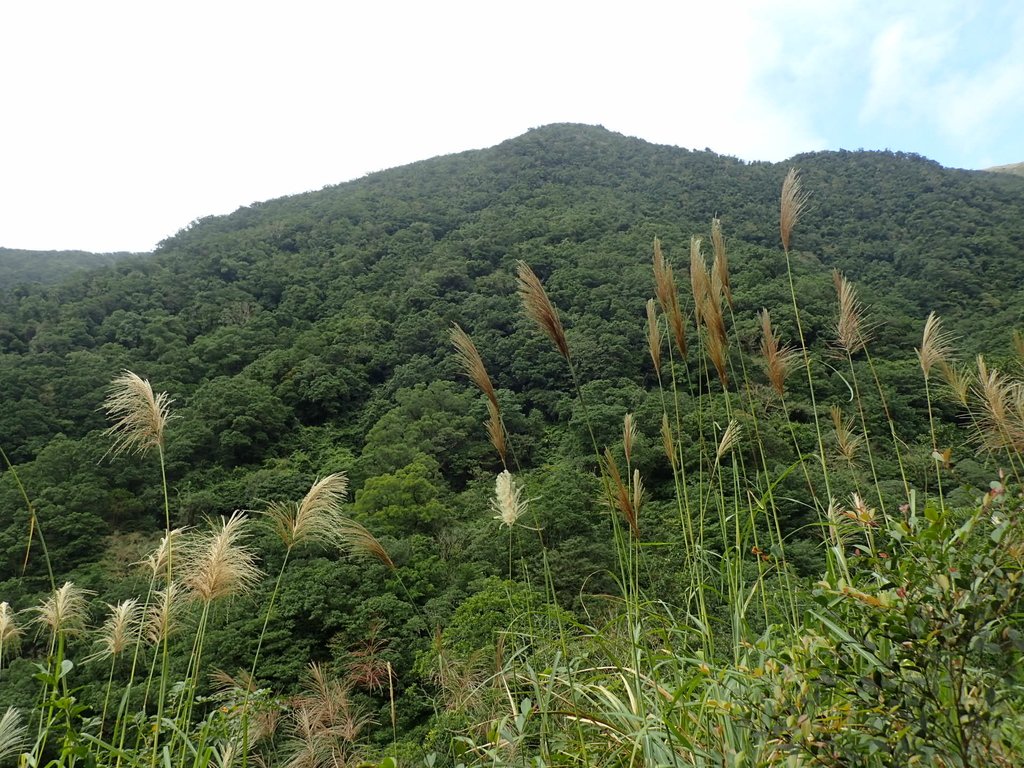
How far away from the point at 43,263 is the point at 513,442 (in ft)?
236

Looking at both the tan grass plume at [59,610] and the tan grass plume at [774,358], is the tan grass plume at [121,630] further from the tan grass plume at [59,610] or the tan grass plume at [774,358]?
the tan grass plume at [774,358]

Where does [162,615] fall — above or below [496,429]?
below

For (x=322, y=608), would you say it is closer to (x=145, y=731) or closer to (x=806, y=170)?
(x=145, y=731)

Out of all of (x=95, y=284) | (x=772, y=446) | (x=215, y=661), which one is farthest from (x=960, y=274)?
(x=95, y=284)

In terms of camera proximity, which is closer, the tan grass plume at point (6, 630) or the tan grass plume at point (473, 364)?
the tan grass plume at point (473, 364)

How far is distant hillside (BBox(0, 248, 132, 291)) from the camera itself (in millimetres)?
52000

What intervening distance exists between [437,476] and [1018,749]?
67.2 ft

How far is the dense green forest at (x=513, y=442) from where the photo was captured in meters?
1.71

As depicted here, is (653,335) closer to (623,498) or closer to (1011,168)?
(623,498)

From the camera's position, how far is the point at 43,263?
57719 mm

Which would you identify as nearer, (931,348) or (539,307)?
(539,307)

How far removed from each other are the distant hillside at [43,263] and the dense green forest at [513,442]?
154cm

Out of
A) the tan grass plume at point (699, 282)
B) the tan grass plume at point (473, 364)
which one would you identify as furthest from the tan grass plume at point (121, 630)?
the tan grass plume at point (699, 282)

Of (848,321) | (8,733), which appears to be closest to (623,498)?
(848,321)
